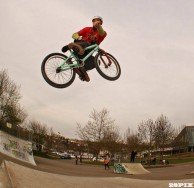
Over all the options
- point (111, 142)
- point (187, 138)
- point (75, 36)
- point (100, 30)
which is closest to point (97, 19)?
point (100, 30)

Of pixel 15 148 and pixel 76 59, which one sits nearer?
pixel 76 59

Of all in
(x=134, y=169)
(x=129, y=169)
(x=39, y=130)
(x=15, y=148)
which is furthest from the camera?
(x=39, y=130)

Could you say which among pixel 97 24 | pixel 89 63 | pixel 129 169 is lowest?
pixel 129 169

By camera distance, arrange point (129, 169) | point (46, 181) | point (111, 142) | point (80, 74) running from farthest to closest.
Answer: point (111, 142), point (129, 169), point (46, 181), point (80, 74)

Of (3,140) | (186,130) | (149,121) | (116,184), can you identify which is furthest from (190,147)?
(116,184)

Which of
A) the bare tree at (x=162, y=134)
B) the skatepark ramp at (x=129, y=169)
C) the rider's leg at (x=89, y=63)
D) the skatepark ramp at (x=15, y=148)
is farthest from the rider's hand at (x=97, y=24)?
the bare tree at (x=162, y=134)

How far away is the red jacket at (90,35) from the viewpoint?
30.5ft

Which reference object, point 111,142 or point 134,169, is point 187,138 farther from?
point 134,169

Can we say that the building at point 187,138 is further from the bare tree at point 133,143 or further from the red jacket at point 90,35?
the red jacket at point 90,35

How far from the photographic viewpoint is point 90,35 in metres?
9.35

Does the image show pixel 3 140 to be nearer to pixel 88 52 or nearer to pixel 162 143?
pixel 88 52

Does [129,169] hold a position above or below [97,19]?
below

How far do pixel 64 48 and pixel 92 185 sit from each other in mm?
5253

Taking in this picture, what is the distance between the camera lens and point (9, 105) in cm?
4034
